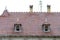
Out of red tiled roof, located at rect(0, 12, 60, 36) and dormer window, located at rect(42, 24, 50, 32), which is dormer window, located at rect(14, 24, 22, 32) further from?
dormer window, located at rect(42, 24, 50, 32)

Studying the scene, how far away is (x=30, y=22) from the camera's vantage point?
37.4m

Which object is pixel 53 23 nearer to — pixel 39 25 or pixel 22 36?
pixel 39 25

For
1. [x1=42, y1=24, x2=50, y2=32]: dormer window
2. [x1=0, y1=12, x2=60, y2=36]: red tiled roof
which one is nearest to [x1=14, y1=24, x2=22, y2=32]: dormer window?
[x1=0, y1=12, x2=60, y2=36]: red tiled roof

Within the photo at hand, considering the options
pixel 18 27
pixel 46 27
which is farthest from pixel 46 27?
pixel 18 27

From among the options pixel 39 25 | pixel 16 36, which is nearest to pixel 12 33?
pixel 16 36

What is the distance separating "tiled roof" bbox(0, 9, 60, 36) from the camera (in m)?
35.4

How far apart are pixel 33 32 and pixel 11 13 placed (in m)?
6.21

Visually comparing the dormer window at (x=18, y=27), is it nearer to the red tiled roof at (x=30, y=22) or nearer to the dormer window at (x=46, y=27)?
the red tiled roof at (x=30, y=22)

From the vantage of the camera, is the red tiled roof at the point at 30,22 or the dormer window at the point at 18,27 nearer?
the red tiled roof at the point at 30,22

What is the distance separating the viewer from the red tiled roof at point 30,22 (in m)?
35.4

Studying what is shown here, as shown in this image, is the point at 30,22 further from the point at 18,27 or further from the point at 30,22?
the point at 18,27

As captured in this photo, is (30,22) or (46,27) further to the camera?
(30,22)

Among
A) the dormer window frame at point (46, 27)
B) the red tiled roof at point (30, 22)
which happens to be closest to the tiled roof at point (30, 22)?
the red tiled roof at point (30, 22)

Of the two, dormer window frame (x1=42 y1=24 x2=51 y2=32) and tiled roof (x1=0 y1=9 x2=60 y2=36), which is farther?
dormer window frame (x1=42 y1=24 x2=51 y2=32)
